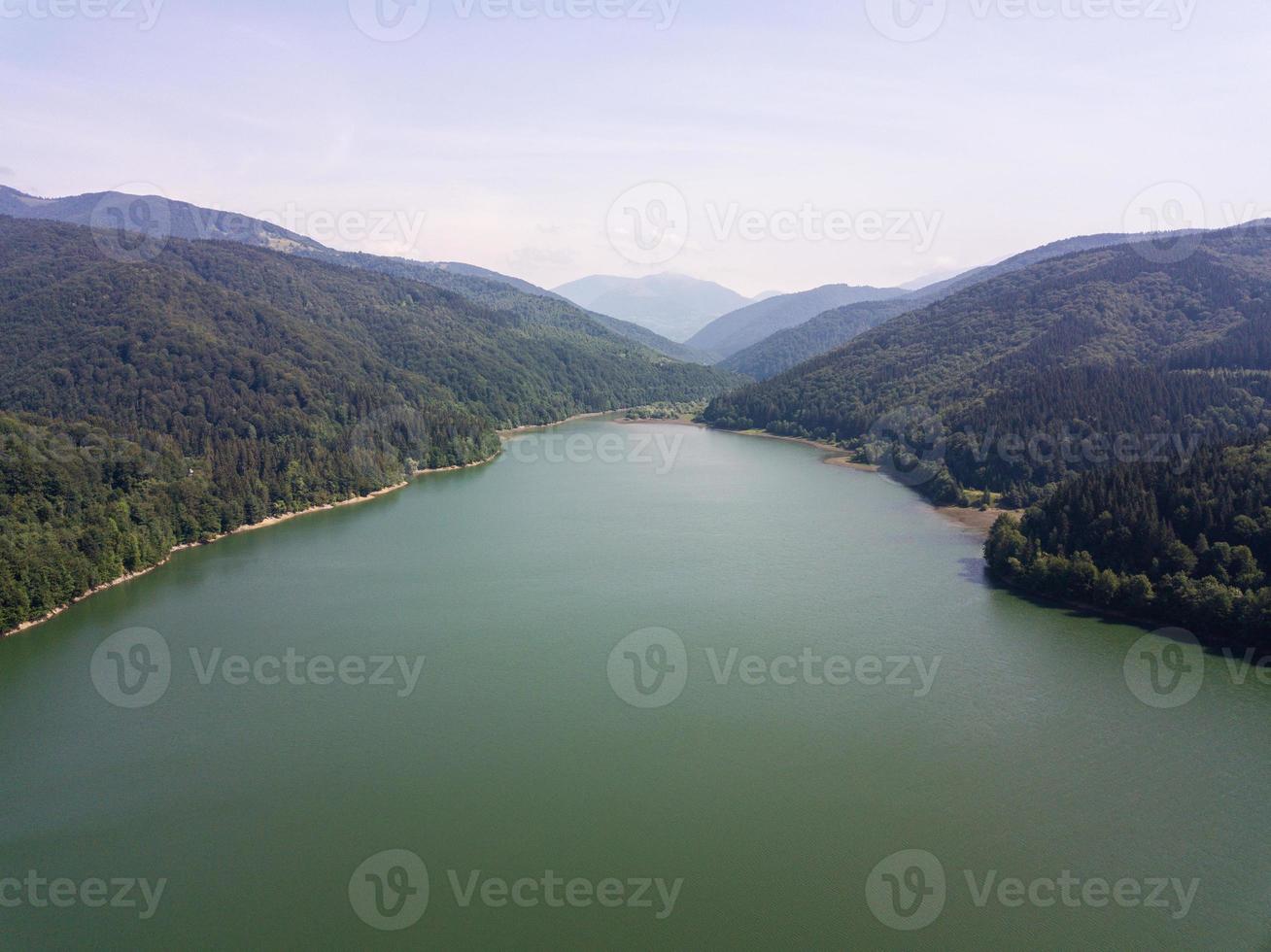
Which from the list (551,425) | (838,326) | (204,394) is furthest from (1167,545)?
(838,326)

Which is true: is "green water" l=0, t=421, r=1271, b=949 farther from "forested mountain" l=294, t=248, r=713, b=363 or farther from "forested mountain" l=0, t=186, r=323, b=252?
"forested mountain" l=0, t=186, r=323, b=252

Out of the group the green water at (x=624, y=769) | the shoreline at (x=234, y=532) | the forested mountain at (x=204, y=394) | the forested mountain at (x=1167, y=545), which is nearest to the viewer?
the green water at (x=624, y=769)

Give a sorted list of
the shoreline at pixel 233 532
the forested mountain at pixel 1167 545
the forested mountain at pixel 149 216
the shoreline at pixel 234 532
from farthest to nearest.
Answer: the forested mountain at pixel 149 216 → the shoreline at pixel 234 532 → the shoreline at pixel 233 532 → the forested mountain at pixel 1167 545

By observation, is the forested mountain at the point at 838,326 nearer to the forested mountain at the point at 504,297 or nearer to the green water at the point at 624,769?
the forested mountain at the point at 504,297

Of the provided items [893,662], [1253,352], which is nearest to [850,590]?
[893,662]

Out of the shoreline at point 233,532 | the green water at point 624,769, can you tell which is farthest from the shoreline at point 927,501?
the shoreline at point 233,532

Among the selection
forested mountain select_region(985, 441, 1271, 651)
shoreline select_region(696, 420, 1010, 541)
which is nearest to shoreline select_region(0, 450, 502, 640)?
shoreline select_region(696, 420, 1010, 541)

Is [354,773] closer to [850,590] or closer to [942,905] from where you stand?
[942,905]
